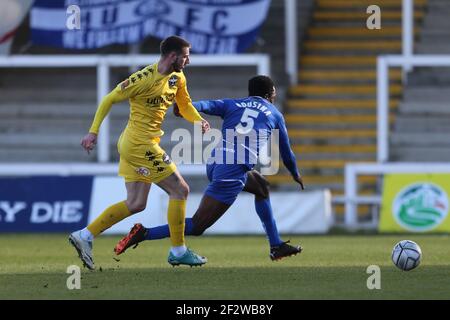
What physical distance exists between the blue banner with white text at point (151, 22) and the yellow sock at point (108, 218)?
32.7 feet

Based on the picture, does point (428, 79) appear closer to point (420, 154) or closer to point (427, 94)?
point (427, 94)

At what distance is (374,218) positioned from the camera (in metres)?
20.7

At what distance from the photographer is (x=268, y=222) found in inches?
508

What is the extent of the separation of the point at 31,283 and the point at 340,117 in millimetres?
13141

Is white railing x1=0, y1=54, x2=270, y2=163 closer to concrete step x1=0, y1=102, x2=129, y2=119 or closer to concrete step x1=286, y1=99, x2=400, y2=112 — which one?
concrete step x1=0, y1=102, x2=129, y2=119

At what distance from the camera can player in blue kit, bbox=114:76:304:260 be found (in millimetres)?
12570

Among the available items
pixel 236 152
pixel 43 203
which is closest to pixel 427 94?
pixel 43 203

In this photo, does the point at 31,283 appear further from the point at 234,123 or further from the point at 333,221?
the point at 333,221

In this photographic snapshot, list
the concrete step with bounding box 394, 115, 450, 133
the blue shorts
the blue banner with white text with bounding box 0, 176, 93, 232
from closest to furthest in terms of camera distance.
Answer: the blue shorts → the blue banner with white text with bounding box 0, 176, 93, 232 → the concrete step with bounding box 394, 115, 450, 133

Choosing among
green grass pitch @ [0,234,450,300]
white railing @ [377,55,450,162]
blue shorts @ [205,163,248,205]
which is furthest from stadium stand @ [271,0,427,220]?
blue shorts @ [205,163,248,205]

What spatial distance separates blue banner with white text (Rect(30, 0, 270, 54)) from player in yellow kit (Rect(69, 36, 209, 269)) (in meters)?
9.70

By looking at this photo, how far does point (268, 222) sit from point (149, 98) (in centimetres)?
177

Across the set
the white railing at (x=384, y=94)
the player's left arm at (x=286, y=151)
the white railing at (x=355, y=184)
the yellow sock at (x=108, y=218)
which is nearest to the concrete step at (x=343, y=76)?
the white railing at (x=384, y=94)
